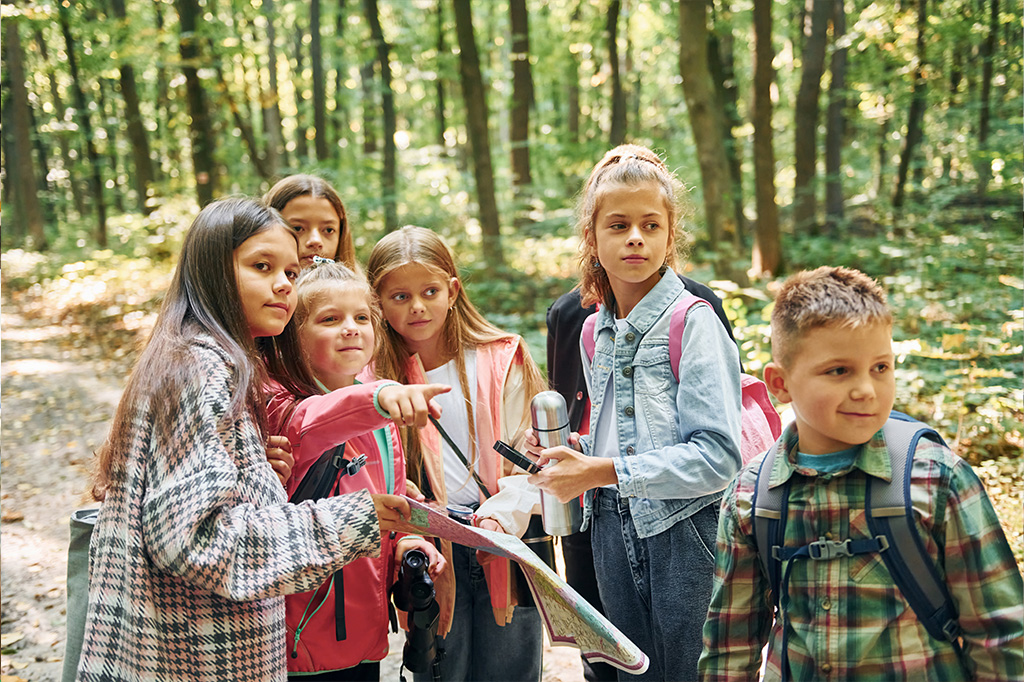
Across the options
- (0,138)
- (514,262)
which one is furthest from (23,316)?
(0,138)

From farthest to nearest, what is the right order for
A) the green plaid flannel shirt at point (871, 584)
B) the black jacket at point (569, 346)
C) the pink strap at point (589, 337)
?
the black jacket at point (569, 346) < the pink strap at point (589, 337) < the green plaid flannel shirt at point (871, 584)

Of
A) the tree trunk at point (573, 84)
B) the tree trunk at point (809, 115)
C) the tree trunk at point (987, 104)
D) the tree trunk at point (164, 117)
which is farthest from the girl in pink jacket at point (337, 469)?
the tree trunk at point (164, 117)

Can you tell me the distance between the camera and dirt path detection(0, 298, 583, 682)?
13.6 ft

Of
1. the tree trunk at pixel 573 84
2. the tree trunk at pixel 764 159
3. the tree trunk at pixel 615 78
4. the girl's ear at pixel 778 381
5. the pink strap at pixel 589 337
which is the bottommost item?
the girl's ear at pixel 778 381

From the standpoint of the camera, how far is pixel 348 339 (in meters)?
2.33

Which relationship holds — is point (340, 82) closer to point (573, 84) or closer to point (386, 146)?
point (573, 84)

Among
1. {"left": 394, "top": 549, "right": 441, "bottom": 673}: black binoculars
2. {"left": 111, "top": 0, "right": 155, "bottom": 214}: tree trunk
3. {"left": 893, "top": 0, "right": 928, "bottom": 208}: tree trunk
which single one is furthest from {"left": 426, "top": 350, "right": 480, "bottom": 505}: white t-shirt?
{"left": 111, "top": 0, "right": 155, "bottom": 214}: tree trunk

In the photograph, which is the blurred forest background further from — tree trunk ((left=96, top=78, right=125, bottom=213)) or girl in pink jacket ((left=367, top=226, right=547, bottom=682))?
girl in pink jacket ((left=367, top=226, right=547, bottom=682))

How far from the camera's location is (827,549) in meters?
1.56

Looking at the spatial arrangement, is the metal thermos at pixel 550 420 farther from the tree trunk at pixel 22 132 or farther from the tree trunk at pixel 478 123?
the tree trunk at pixel 22 132

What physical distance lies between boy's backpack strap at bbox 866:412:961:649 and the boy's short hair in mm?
286

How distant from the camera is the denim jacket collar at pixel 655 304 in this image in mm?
2189

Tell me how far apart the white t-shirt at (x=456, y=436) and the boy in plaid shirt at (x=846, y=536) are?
114 cm

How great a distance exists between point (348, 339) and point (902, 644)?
5.59 ft
